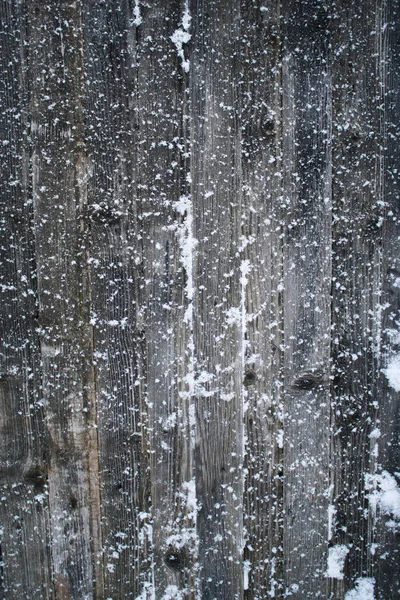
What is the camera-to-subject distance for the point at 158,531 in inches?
38.4

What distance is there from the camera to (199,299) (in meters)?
0.94

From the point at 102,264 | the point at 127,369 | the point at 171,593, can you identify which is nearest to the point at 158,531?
the point at 171,593

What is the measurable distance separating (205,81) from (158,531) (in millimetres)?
1200

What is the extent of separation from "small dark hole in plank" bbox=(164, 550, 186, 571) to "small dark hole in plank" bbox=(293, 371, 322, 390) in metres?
0.56

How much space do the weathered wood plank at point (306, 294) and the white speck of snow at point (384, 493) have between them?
4.8 inches

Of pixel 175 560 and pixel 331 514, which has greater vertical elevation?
pixel 331 514

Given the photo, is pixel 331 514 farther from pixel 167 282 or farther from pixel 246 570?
pixel 167 282

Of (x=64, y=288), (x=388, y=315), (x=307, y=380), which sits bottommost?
(x=307, y=380)

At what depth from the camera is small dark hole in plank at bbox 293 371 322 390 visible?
95cm

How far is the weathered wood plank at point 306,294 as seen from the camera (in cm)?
90

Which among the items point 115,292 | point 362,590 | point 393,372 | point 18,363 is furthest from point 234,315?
point 362,590

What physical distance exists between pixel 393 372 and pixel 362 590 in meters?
0.62

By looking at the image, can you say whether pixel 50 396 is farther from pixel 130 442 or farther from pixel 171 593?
pixel 171 593

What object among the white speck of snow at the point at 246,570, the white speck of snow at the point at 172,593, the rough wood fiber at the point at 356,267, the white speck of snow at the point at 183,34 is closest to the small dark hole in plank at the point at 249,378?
the rough wood fiber at the point at 356,267
